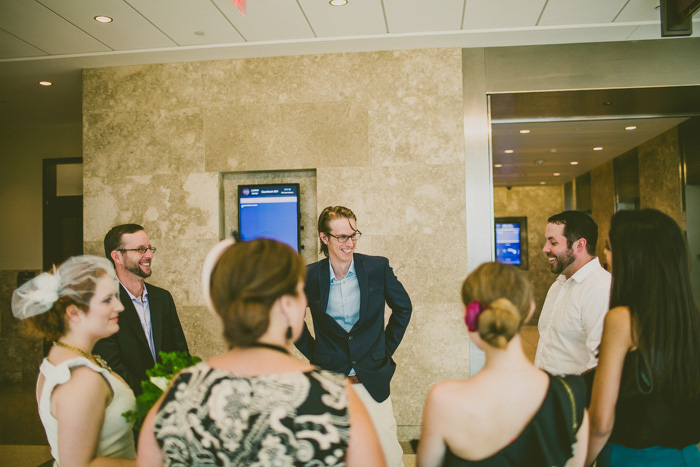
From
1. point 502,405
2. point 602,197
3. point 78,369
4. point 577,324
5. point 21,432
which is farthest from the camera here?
point 602,197

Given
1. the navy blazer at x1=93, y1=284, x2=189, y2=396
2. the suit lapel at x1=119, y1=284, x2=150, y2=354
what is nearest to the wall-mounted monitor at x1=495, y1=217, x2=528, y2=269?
the navy blazer at x1=93, y1=284, x2=189, y2=396

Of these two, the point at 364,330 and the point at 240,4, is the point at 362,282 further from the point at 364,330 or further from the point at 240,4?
the point at 240,4

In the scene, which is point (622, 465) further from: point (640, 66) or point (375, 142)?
point (640, 66)

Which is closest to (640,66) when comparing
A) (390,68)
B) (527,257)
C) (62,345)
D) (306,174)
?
(390,68)

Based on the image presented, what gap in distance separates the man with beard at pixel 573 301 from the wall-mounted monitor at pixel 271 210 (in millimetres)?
2364

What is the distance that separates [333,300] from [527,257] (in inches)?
447

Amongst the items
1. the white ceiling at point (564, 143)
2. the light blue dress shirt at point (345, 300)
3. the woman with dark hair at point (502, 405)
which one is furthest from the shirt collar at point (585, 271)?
the white ceiling at point (564, 143)

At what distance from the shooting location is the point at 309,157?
15.0 feet

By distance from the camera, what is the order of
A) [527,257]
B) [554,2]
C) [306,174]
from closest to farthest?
[554,2]
[306,174]
[527,257]

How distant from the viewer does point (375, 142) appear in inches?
177

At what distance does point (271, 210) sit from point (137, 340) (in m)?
2.13

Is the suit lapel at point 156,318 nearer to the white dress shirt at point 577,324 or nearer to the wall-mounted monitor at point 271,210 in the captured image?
the wall-mounted monitor at point 271,210

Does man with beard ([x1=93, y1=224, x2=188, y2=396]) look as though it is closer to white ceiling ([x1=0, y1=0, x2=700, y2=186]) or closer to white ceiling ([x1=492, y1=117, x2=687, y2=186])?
white ceiling ([x1=0, y1=0, x2=700, y2=186])

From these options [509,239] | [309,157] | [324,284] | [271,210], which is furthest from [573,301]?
[509,239]
